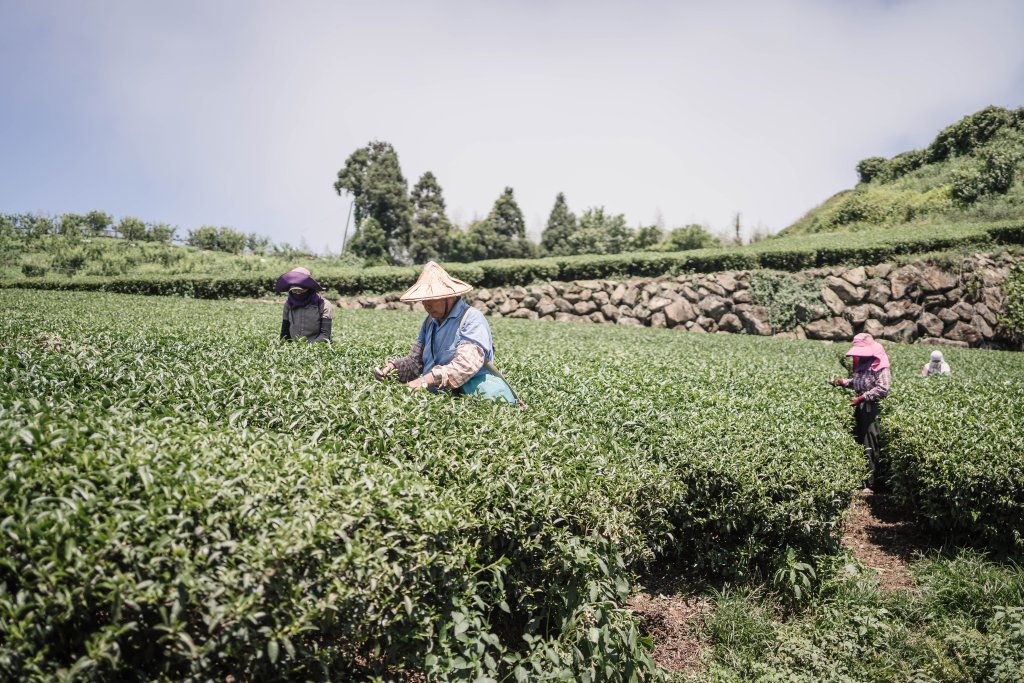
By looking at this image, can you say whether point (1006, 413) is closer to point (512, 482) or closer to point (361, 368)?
point (512, 482)

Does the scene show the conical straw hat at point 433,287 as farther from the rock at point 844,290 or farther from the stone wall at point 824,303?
the rock at point 844,290

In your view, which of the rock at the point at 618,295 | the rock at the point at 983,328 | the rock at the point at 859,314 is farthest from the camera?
the rock at the point at 618,295

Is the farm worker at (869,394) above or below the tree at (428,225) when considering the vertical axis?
below

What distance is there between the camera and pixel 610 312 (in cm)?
2136

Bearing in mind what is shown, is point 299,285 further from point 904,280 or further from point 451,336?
point 904,280

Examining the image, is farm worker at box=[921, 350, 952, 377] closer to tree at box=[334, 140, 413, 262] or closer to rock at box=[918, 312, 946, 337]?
rock at box=[918, 312, 946, 337]

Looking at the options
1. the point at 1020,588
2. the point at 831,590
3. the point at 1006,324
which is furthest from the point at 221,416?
the point at 1006,324

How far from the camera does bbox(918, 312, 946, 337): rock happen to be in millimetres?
17734

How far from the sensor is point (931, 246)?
65.1 ft

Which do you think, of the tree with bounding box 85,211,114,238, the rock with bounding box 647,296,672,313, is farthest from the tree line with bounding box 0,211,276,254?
the rock with bounding box 647,296,672,313

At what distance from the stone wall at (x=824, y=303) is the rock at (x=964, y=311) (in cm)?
2

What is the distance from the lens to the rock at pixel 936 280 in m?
18.1

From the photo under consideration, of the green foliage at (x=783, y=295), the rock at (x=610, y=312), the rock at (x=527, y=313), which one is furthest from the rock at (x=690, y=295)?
the rock at (x=527, y=313)

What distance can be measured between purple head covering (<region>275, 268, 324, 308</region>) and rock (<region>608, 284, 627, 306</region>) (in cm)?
1592
